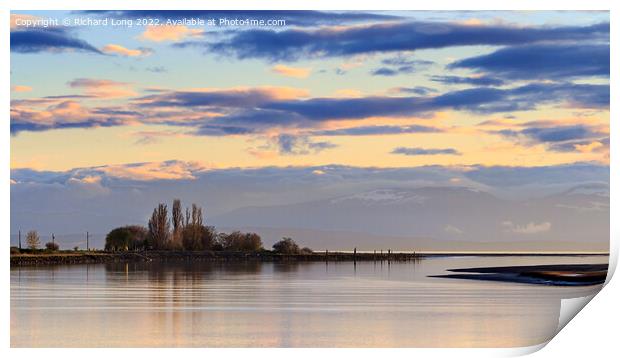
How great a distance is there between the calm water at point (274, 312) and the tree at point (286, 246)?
619 millimetres

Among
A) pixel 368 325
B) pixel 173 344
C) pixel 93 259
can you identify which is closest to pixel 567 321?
pixel 368 325

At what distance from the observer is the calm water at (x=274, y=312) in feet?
41.1

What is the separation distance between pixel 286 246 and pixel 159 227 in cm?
255

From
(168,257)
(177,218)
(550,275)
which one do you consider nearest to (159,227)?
(177,218)

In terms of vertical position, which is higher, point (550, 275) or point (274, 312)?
point (550, 275)

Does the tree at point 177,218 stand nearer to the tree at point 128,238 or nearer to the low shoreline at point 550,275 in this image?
the tree at point 128,238

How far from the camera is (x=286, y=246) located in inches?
725

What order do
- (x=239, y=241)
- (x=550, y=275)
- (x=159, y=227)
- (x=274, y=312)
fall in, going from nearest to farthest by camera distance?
(x=274, y=312) < (x=159, y=227) < (x=239, y=241) < (x=550, y=275)

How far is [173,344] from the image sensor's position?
12.2 meters

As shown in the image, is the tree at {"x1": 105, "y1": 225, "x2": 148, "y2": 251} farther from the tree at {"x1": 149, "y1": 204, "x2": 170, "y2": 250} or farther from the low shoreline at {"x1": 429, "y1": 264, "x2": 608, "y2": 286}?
the low shoreline at {"x1": 429, "y1": 264, "x2": 608, "y2": 286}

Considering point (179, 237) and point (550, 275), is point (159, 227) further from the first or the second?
point (550, 275)

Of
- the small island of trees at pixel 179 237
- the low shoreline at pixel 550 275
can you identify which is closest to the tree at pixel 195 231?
the small island of trees at pixel 179 237
